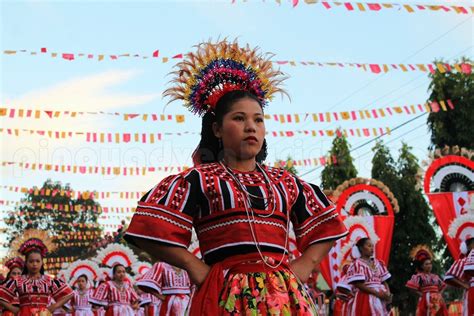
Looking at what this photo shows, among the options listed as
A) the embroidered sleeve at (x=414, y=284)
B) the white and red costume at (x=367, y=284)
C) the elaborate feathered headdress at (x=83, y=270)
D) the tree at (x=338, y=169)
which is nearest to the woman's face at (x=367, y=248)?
the white and red costume at (x=367, y=284)

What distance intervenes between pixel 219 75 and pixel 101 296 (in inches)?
413

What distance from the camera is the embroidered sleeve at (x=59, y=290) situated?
367 inches

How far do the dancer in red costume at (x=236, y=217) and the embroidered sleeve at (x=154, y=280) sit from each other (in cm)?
830

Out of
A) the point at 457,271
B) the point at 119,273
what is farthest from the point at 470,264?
the point at 119,273

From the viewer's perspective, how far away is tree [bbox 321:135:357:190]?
101 ft

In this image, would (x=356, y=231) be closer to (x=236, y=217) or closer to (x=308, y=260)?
(x=308, y=260)

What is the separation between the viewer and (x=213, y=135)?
11.5 ft

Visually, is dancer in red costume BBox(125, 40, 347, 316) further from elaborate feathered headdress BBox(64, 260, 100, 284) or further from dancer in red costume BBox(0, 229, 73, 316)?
elaborate feathered headdress BBox(64, 260, 100, 284)

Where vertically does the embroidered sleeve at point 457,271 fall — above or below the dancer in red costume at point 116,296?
below

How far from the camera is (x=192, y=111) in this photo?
364 cm

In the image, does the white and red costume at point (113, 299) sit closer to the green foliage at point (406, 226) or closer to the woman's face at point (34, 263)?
the woman's face at point (34, 263)

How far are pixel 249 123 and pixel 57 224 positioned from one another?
48.6 m

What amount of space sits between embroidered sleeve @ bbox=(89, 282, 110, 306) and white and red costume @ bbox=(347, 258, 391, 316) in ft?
14.6

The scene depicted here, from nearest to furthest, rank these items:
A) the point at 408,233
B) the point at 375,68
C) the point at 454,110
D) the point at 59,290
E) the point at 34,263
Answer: the point at 34,263 < the point at 59,290 < the point at 375,68 < the point at 454,110 < the point at 408,233
